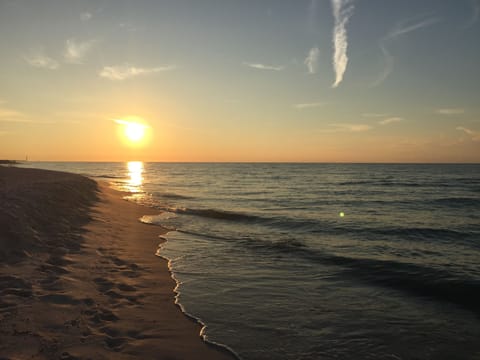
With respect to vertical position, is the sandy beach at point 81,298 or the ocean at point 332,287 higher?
the sandy beach at point 81,298

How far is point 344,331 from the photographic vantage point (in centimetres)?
623

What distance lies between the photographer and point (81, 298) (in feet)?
20.9

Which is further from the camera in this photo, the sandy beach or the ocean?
the ocean

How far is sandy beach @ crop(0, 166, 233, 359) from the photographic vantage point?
4.80 meters

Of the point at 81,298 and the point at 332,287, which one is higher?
the point at 81,298

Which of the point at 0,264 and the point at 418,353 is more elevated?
the point at 0,264

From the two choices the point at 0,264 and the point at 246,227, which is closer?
the point at 0,264

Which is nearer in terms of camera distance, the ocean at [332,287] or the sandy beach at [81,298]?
the sandy beach at [81,298]

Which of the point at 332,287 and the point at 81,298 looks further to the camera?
the point at 332,287

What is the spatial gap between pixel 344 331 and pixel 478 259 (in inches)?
347

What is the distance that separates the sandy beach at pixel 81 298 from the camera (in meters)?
4.80

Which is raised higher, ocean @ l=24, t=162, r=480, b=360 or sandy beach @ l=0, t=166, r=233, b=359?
sandy beach @ l=0, t=166, r=233, b=359

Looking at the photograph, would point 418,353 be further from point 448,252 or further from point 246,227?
point 246,227

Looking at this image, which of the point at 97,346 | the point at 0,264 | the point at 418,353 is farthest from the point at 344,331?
the point at 0,264
